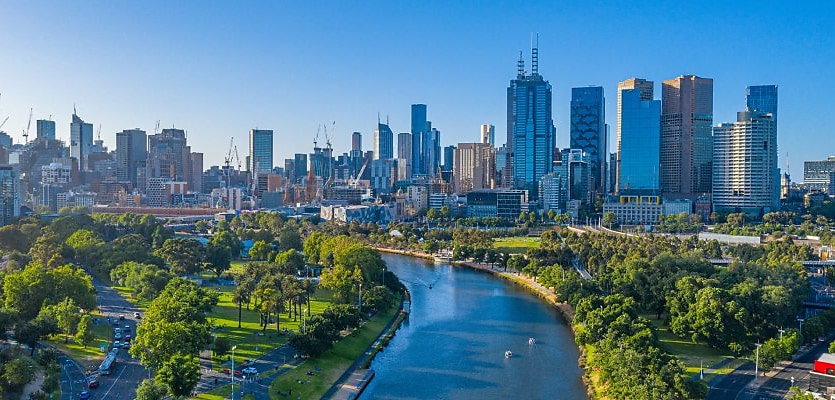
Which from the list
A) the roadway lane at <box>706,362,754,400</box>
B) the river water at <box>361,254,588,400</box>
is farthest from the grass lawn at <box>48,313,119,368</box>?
the roadway lane at <box>706,362,754,400</box>

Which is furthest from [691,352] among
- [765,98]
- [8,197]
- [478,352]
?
[765,98]

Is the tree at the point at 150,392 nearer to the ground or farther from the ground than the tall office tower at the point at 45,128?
nearer to the ground

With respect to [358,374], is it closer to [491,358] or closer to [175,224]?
[491,358]

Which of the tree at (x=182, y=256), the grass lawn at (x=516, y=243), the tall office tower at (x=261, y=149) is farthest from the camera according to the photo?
the tall office tower at (x=261, y=149)

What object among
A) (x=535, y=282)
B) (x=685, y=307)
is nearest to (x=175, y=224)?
(x=535, y=282)

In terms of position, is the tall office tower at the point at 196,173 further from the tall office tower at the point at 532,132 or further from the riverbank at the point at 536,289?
the riverbank at the point at 536,289

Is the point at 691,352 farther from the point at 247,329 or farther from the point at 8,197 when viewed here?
the point at 8,197

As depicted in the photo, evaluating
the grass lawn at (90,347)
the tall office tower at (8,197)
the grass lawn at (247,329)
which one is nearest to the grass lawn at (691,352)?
the grass lawn at (247,329)

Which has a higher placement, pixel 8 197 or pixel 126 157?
pixel 126 157
